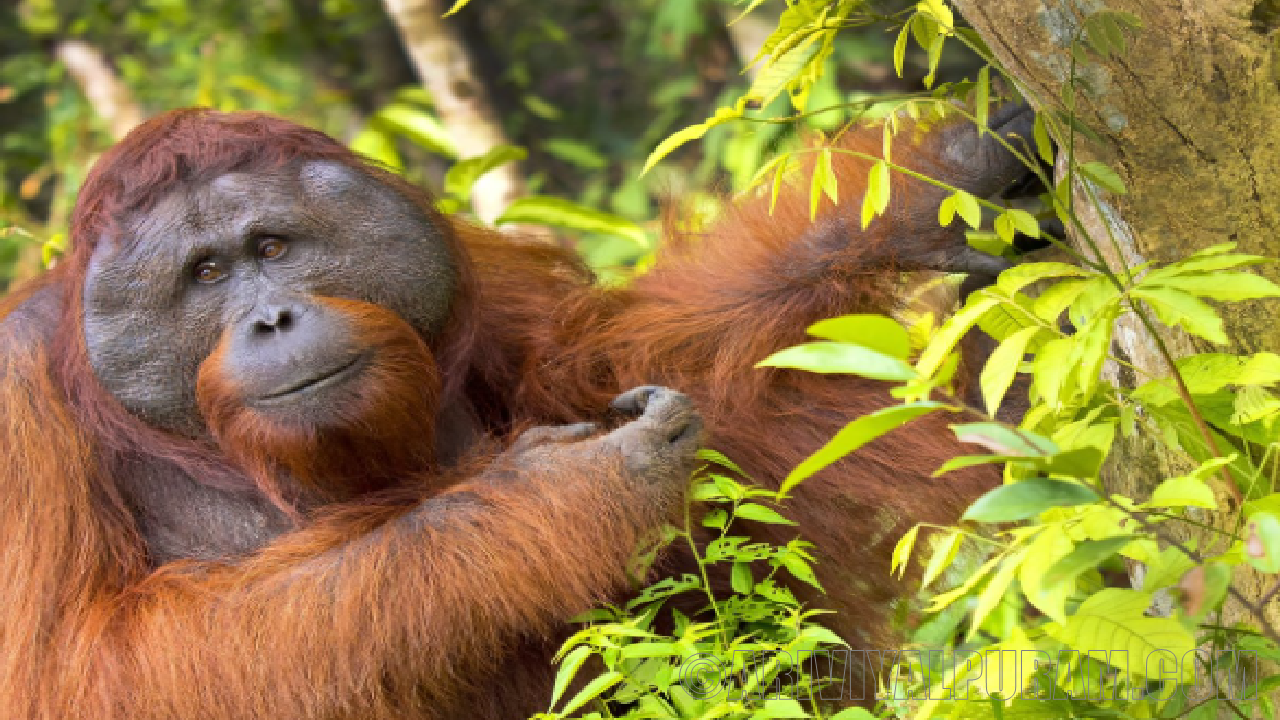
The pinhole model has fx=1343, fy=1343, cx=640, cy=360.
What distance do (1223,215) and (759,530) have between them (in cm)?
111

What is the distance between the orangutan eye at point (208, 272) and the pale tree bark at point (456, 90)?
260cm

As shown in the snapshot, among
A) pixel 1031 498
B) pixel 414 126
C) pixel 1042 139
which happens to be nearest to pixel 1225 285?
pixel 1031 498

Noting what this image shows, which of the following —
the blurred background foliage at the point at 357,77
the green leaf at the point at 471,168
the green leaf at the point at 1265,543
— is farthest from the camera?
the blurred background foliage at the point at 357,77

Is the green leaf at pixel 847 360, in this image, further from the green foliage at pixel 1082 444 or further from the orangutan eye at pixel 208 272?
the orangutan eye at pixel 208 272

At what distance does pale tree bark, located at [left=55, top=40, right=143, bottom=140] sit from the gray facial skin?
5.20 metres

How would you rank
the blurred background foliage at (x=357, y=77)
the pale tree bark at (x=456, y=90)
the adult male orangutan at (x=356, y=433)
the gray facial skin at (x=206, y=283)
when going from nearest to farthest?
the adult male orangutan at (x=356, y=433) < the gray facial skin at (x=206, y=283) < the pale tree bark at (x=456, y=90) < the blurred background foliage at (x=357, y=77)

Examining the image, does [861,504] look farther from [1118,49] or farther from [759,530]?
[1118,49]

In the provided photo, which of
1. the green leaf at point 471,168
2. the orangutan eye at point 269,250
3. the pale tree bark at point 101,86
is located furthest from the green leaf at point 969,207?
the pale tree bark at point 101,86

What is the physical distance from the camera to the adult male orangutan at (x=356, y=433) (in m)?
2.27

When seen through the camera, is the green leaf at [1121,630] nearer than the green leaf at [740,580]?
Yes

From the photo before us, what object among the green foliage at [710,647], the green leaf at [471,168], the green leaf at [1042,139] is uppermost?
the green leaf at [471,168]

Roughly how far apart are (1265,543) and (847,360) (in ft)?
1.44

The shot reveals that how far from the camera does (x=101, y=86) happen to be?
751 cm

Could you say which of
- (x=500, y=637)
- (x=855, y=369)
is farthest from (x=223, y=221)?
(x=855, y=369)
